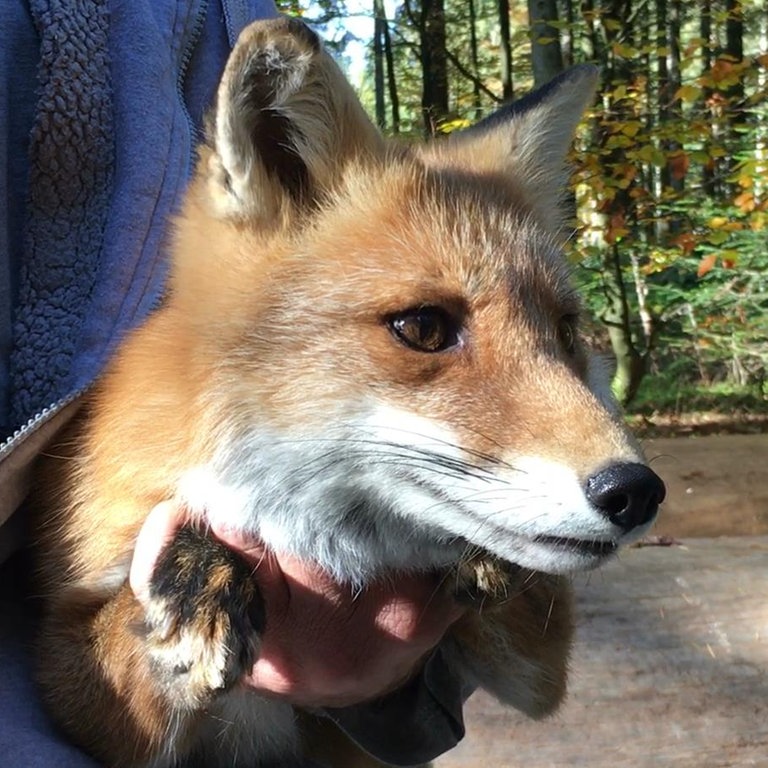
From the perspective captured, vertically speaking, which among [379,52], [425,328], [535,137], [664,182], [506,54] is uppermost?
[535,137]

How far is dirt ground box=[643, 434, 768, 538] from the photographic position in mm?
4551

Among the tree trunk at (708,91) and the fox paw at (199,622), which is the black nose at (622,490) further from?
the tree trunk at (708,91)

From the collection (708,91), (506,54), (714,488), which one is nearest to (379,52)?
(506,54)

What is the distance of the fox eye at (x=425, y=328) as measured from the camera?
3.92 ft

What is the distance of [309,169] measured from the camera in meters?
1.44

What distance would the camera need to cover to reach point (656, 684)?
100 inches

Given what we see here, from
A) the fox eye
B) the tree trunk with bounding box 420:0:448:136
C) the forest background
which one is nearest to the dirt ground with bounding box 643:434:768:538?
the forest background

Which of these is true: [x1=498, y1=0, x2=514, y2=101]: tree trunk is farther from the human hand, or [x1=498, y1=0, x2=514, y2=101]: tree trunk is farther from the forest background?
the human hand

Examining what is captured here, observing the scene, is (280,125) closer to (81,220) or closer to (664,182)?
(81,220)

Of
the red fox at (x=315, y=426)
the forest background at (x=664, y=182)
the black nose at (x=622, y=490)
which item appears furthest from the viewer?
the forest background at (x=664, y=182)

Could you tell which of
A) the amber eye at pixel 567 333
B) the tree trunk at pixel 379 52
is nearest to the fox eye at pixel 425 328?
the amber eye at pixel 567 333

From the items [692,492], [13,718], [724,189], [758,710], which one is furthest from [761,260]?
[13,718]

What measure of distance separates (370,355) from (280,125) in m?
0.43

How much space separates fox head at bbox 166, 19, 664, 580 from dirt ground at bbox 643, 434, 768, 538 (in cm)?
329
